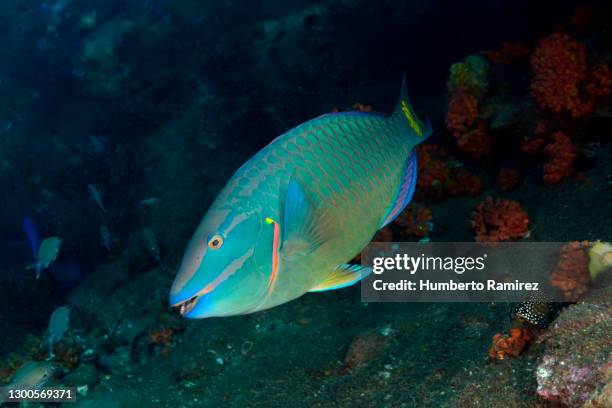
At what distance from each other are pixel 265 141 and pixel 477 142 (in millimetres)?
5813

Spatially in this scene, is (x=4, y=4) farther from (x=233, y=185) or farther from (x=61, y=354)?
(x=233, y=185)

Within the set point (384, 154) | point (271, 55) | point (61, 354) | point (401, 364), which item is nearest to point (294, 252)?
point (384, 154)

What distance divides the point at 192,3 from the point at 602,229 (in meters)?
17.9

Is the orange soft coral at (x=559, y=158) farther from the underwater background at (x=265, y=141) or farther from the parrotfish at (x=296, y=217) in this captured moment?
the parrotfish at (x=296, y=217)

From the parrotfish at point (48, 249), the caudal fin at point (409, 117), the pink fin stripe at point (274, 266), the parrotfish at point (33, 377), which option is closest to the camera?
the pink fin stripe at point (274, 266)

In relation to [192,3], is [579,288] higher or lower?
lower

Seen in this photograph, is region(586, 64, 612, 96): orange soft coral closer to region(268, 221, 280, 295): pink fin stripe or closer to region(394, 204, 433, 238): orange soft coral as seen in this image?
region(394, 204, 433, 238): orange soft coral

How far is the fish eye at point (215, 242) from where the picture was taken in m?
1.78

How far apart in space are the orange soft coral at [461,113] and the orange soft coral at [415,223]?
1431mm

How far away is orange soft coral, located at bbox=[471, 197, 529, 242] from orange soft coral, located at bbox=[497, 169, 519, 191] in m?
0.82

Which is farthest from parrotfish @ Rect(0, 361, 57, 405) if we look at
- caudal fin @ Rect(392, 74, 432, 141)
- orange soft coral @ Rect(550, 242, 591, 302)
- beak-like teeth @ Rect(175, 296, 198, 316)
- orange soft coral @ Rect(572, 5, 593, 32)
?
orange soft coral @ Rect(572, 5, 593, 32)

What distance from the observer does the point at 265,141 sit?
11.0 meters

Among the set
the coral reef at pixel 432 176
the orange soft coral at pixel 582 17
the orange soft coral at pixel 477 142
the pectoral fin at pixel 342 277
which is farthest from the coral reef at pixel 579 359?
the orange soft coral at pixel 582 17

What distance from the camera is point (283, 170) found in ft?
6.70
